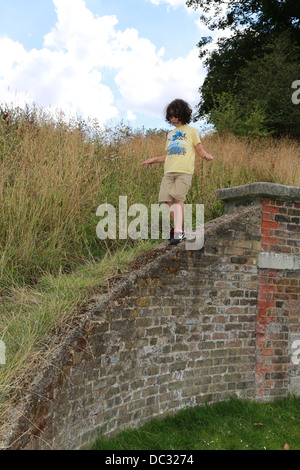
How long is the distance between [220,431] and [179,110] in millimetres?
3525

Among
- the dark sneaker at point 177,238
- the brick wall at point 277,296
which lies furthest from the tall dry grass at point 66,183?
the brick wall at point 277,296

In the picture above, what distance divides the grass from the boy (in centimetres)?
193

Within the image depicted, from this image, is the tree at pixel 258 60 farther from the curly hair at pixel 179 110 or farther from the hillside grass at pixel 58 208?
the curly hair at pixel 179 110

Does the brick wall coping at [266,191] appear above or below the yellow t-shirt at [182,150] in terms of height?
below

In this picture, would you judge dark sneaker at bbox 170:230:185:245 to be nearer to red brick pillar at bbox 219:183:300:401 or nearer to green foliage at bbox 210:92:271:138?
red brick pillar at bbox 219:183:300:401

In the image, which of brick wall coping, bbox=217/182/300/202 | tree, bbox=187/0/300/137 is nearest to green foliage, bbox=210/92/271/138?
tree, bbox=187/0/300/137

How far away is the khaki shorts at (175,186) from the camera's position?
5051 millimetres

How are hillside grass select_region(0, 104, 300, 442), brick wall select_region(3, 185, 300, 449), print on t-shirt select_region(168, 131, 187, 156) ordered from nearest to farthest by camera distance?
brick wall select_region(3, 185, 300, 449) < hillside grass select_region(0, 104, 300, 442) < print on t-shirt select_region(168, 131, 187, 156)

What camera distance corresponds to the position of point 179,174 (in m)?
5.07

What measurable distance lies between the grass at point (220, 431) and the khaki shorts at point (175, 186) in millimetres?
2397

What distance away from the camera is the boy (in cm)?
505

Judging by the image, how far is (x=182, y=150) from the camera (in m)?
5.07

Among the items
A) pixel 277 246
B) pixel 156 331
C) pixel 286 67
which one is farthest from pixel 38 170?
pixel 286 67

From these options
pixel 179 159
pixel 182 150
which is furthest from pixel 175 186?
pixel 182 150
